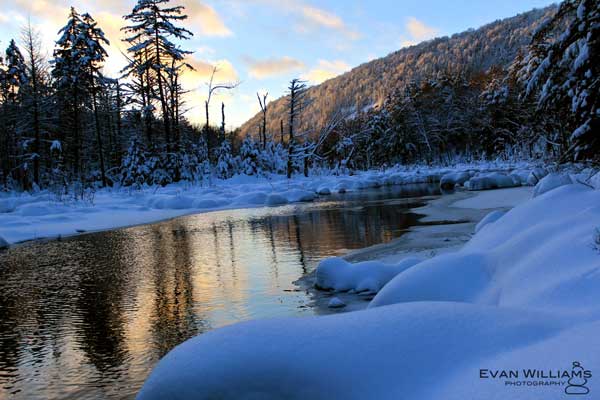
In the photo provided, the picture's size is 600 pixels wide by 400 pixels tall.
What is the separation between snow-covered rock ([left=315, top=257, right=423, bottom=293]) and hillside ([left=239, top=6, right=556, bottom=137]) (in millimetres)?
98736

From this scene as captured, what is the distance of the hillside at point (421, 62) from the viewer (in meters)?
126

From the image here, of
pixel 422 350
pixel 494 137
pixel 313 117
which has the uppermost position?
pixel 313 117

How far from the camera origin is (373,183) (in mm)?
29422

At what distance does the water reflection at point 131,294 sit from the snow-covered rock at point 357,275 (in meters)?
0.39

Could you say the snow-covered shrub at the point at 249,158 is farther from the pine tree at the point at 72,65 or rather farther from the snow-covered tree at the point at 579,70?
the snow-covered tree at the point at 579,70

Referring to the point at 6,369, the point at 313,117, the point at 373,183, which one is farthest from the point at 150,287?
the point at 313,117

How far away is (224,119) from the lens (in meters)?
33.7

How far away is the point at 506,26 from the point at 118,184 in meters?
143

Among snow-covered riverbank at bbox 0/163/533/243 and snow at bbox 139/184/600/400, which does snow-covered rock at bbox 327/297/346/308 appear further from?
snow-covered riverbank at bbox 0/163/533/243

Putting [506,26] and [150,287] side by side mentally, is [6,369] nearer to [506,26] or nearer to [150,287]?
[150,287]

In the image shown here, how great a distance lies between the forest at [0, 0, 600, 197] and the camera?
9.03 metres

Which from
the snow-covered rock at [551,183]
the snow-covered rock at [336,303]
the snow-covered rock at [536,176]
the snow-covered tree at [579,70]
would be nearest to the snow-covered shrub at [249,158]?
the snow-covered rock at [536,176]

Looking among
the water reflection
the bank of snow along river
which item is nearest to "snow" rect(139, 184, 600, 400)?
the bank of snow along river

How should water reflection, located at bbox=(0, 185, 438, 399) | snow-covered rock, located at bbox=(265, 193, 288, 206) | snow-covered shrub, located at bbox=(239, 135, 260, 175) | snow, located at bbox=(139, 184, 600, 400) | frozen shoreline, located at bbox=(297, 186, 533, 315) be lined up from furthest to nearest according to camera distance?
snow-covered shrub, located at bbox=(239, 135, 260, 175) < snow-covered rock, located at bbox=(265, 193, 288, 206) < frozen shoreline, located at bbox=(297, 186, 533, 315) < water reflection, located at bbox=(0, 185, 438, 399) < snow, located at bbox=(139, 184, 600, 400)
